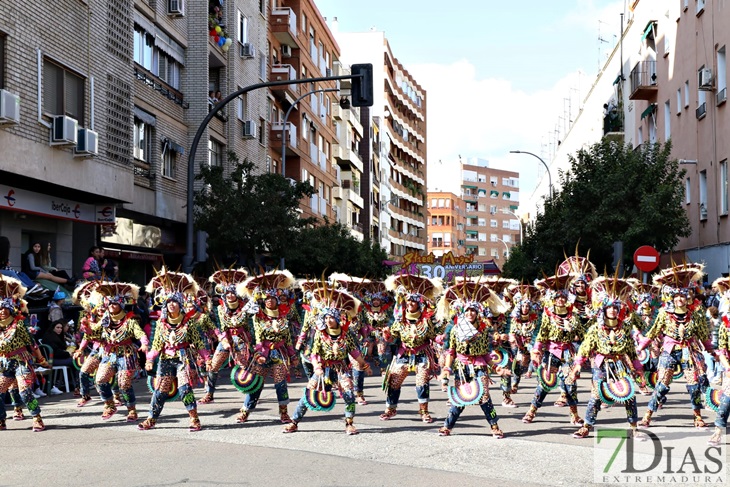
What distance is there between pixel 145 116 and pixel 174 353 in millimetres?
16138

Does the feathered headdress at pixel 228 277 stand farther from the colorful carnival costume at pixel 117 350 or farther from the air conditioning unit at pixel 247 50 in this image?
the air conditioning unit at pixel 247 50

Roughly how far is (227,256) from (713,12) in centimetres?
1639


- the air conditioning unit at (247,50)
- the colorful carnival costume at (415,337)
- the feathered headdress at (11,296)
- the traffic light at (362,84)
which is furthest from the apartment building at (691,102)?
the feathered headdress at (11,296)

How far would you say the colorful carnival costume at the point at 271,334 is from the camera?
1189 cm

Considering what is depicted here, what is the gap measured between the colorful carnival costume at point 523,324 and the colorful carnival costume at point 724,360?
4.41 meters

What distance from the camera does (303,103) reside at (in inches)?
1893

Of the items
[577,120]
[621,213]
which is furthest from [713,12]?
[577,120]

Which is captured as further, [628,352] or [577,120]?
[577,120]

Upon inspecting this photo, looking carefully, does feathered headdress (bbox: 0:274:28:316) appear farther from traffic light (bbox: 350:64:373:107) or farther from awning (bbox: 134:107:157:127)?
awning (bbox: 134:107:157:127)

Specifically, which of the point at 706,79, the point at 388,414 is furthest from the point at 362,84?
the point at 706,79

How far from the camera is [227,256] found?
1133 inches

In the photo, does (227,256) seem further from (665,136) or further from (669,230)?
(665,136)

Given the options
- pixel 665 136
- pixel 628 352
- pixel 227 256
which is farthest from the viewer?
pixel 665 136

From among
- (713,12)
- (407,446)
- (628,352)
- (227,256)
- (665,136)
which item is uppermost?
(713,12)
